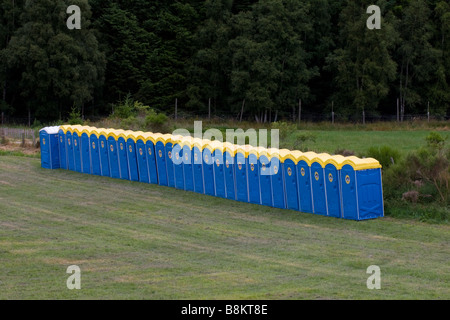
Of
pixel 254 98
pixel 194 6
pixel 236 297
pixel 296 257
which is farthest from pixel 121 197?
pixel 194 6

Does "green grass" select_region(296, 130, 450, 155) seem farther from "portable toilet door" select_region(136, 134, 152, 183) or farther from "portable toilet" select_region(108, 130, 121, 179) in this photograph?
"portable toilet" select_region(108, 130, 121, 179)

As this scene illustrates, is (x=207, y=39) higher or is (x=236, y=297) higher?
(x=207, y=39)

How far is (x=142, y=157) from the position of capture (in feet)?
64.8

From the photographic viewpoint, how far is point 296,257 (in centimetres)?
1089

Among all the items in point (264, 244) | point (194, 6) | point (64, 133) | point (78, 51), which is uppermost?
point (194, 6)

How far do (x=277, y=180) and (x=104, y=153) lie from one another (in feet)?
23.6

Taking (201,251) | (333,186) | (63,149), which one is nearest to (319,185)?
(333,186)

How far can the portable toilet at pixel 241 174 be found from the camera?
16438mm

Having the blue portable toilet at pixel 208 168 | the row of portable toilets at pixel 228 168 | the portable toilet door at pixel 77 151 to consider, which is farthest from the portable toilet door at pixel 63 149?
the blue portable toilet at pixel 208 168

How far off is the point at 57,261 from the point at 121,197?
21.6 ft

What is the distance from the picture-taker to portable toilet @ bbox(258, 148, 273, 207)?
52.0ft

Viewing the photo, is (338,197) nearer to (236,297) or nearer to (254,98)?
(236,297)

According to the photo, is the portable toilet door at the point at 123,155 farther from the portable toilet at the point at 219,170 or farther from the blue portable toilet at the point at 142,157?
the portable toilet at the point at 219,170

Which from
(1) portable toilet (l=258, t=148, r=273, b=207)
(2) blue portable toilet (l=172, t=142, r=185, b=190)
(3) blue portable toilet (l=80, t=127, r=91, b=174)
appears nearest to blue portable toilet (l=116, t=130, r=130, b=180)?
(3) blue portable toilet (l=80, t=127, r=91, b=174)
